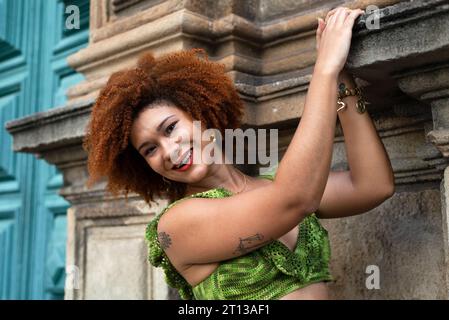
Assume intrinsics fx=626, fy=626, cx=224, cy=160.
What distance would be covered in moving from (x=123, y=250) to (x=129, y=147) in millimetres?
611

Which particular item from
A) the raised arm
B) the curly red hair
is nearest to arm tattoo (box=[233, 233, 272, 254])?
the raised arm

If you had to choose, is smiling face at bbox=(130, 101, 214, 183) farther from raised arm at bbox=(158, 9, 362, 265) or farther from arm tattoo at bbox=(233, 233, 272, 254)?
arm tattoo at bbox=(233, 233, 272, 254)

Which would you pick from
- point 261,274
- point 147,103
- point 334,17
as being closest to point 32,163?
point 147,103

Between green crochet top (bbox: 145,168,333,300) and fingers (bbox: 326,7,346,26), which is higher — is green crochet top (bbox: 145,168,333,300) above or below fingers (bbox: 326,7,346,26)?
below

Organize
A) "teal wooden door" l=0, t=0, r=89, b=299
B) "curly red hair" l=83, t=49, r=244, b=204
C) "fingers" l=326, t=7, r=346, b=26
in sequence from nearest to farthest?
"fingers" l=326, t=7, r=346, b=26 → "curly red hair" l=83, t=49, r=244, b=204 → "teal wooden door" l=0, t=0, r=89, b=299

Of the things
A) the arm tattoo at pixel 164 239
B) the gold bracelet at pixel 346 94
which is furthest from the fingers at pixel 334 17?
the arm tattoo at pixel 164 239

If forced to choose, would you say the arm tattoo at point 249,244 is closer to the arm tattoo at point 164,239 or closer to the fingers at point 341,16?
the arm tattoo at point 164,239

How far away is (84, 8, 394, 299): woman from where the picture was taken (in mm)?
1351

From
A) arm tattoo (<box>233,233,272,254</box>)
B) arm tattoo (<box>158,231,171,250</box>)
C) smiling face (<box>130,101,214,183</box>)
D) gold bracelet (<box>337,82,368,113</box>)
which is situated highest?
gold bracelet (<box>337,82,368,113</box>)

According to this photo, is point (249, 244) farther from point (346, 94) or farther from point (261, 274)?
point (346, 94)

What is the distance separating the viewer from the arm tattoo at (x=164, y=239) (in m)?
1.50

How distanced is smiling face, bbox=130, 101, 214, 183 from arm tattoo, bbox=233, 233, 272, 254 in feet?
0.77

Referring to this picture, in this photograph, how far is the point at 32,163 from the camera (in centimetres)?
325

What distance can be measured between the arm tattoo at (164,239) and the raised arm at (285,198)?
0.05ft
